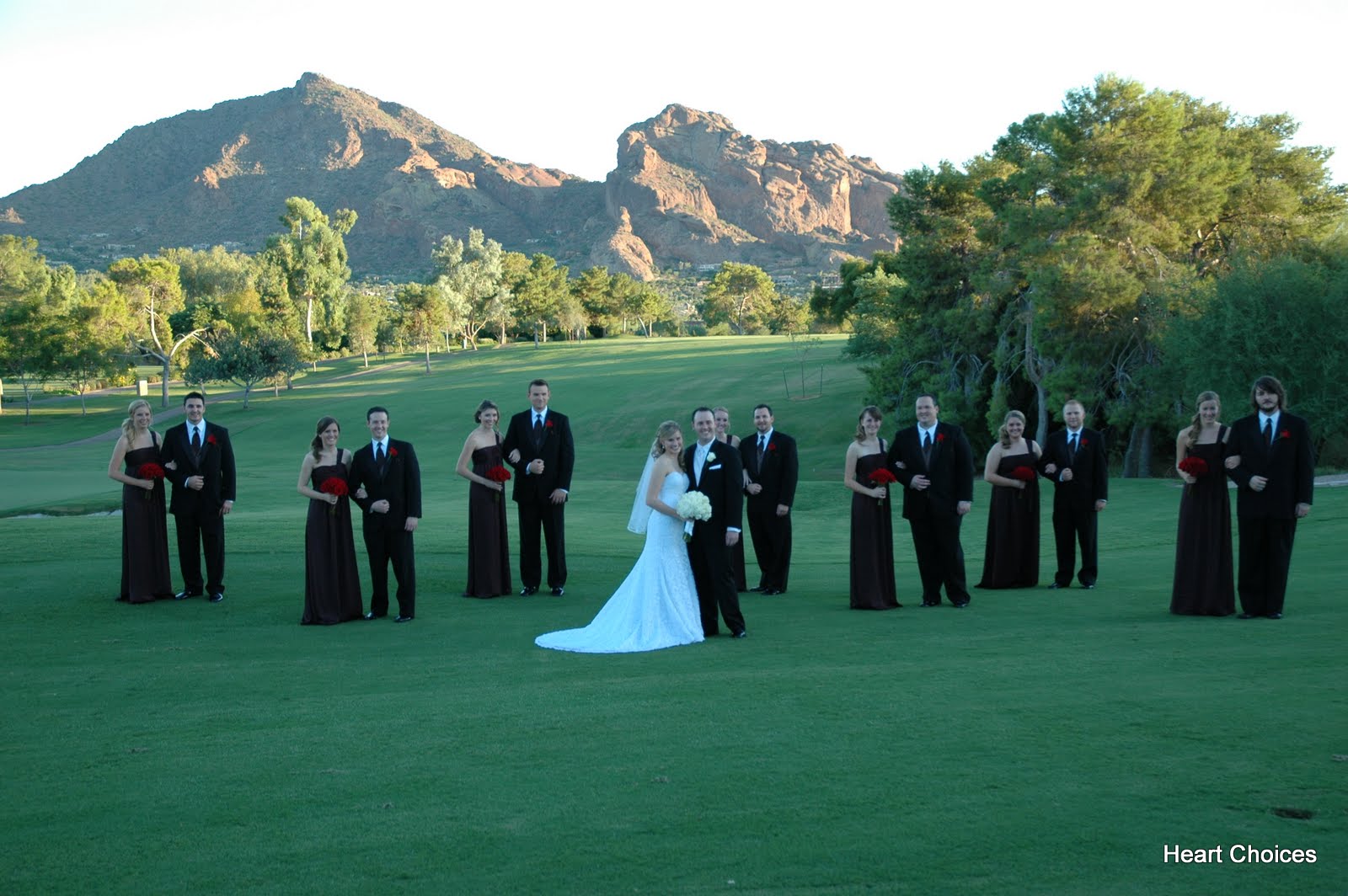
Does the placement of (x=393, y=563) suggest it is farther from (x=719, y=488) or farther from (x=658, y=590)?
(x=719, y=488)

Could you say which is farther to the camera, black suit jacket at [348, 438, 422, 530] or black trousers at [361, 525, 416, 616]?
black suit jacket at [348, 438, 422, 530]

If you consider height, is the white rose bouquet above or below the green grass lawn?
above

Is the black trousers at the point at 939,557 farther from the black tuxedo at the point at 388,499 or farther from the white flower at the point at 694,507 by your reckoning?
the black tuxedo at the point at 388,499

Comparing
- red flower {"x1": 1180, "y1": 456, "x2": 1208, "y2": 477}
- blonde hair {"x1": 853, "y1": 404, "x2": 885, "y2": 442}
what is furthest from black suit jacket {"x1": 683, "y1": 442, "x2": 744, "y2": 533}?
red flower {"x1": 1180, "y1": 456, "x2": 1208, "y2": 477}

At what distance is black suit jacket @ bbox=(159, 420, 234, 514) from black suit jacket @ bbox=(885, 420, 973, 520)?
7.50m

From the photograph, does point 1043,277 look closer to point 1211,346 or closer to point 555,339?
point 1211,346

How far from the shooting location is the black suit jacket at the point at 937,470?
1182 cm

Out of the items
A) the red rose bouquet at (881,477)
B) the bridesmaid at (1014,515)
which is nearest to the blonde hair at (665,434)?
the red rose bouquet at (881,477)

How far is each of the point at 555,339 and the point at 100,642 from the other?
99720mm

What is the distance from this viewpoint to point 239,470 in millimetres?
37656

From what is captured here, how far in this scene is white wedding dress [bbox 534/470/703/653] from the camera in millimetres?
9742

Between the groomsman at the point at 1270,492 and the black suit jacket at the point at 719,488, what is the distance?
459cm

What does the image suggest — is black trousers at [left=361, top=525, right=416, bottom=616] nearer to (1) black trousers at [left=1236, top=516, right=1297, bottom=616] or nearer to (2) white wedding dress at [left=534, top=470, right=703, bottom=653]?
(2) white wedding dress at [left=534, top=470, right=703, bottom=653]

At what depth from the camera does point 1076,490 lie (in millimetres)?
12938
